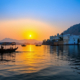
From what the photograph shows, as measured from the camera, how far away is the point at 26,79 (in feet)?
37.2

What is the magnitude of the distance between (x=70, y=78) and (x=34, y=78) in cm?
351

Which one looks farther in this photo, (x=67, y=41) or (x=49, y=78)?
(x=67, y=41)

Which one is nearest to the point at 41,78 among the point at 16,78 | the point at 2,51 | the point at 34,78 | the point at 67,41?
the point at 34,78

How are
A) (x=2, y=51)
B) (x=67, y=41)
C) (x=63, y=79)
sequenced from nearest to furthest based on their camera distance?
(x=63, y=79) → (x=2, y=51) → (x=67, y=41)

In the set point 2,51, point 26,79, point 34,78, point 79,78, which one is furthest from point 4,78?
point 2,51

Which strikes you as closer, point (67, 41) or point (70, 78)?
point (70, 78)

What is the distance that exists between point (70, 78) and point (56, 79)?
1437mm

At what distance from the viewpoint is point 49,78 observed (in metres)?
11.6

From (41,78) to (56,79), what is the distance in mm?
1447

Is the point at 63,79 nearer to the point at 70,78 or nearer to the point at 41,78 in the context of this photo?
the point at 70,78

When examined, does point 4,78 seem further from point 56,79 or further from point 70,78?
point 70,78

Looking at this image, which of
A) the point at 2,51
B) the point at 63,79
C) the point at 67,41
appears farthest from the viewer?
the point at 67,41

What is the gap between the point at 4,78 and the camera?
11664mm

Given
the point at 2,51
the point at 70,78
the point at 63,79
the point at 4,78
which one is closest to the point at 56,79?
the point at 63,79
